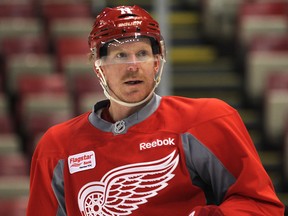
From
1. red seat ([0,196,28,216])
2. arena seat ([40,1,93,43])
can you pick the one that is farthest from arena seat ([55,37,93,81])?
red seat ([0,196,28,216])

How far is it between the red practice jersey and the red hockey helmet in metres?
0.19

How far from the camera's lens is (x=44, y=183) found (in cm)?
299

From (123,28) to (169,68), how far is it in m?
4.10

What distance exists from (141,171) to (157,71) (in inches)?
11.5

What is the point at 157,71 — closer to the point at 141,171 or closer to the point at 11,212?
the point at 141,171

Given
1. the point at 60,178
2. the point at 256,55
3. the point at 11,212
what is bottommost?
the point at 11,212

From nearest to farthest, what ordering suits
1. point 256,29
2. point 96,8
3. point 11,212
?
1. point 11,212
2. point 256,29
3. point 96,8

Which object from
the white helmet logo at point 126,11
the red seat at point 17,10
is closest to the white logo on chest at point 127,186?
the white helmet logo at point 126,11

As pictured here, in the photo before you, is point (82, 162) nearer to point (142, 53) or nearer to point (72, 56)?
point (142, 53)

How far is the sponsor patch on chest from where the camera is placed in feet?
9.50

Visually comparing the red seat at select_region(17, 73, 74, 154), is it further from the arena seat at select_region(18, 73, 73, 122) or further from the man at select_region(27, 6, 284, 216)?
the man at select_region(27, 6, 284, 216)

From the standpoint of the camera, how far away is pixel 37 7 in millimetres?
8625

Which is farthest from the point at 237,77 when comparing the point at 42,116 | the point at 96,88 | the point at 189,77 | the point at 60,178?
the point at 60,178

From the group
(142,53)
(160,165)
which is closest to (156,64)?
(142,53)
